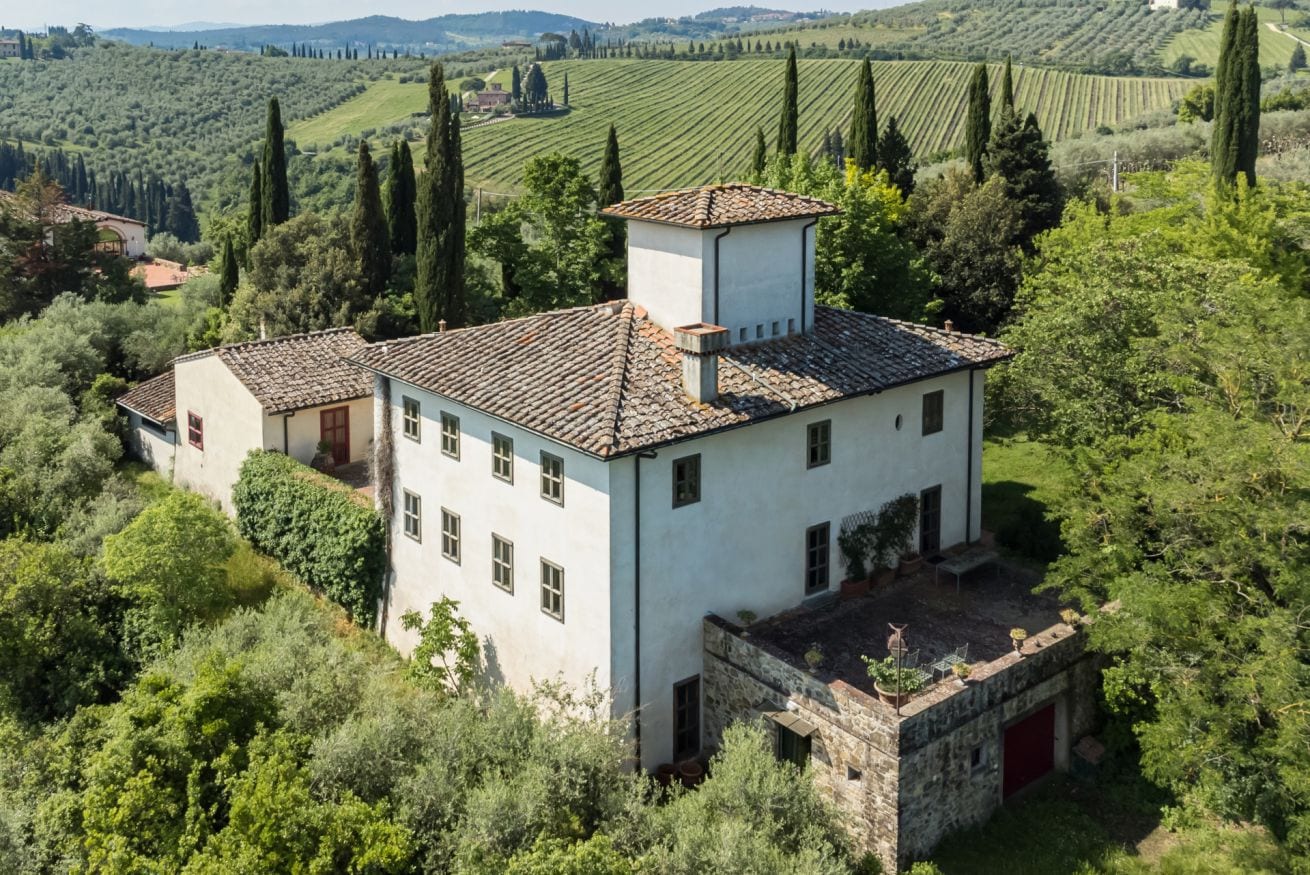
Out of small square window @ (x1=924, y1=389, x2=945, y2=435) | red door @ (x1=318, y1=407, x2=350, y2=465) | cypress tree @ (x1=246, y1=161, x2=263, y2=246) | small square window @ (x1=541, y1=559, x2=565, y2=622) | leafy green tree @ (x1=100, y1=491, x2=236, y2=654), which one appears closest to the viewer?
small square window @ (x1=541, y1=559, x2=565, y2=622)

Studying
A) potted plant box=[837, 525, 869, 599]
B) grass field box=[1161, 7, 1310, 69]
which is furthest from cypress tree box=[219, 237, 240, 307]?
grass field box=[1161, 7, 1310, 69]

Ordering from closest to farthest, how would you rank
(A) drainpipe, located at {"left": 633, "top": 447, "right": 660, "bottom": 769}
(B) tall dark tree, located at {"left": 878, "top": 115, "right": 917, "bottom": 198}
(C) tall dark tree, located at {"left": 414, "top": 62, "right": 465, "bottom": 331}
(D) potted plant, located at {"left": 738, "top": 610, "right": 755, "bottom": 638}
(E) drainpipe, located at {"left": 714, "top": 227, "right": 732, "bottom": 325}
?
(A) drainpipe, located at {"left": 633, "top": 447, "right": 660, "bottom": 769}
(D) potted plant, located at {"left": 738, "top": 610, "right": 755, "bottom": 638}
(E) drainpipe, located at {"left": 714, "top": 227, "right": 732, "bottom": 325}
(C) tall dark tree, located at {"left": 414, "top": 62, "right": 465, "bottom": 331}
(B) tall dark tree, located at {"left": 878, "top": 115, "right": 917, "bottom": 198}

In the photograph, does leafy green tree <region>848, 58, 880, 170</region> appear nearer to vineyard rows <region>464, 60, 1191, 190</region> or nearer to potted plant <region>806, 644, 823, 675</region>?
potted plant <region>806, 644, 823, 675</region>

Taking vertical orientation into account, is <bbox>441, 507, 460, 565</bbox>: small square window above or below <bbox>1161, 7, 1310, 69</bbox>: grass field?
below

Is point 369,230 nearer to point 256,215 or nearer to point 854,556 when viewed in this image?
point 256,215

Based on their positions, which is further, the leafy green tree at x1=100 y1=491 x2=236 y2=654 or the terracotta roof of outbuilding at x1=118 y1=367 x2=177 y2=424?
the terracotta roof of outbuilding at x1=118 y1=367 x2=177 y2=424

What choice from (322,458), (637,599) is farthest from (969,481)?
(322,458)

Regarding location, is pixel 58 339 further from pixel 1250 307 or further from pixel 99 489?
pixel 1250 307
